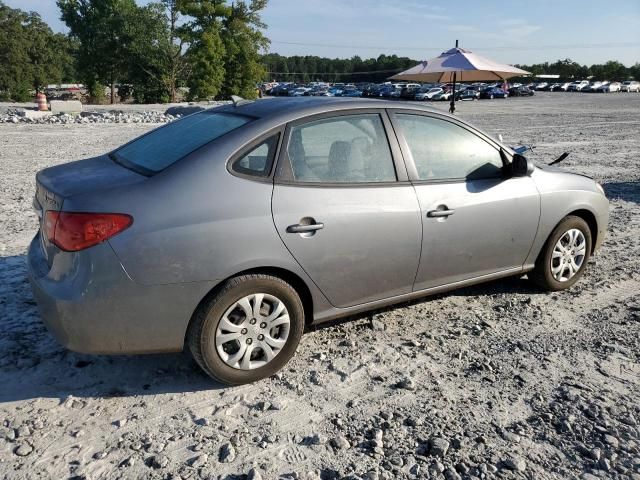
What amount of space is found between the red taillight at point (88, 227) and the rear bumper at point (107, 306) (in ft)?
0.16

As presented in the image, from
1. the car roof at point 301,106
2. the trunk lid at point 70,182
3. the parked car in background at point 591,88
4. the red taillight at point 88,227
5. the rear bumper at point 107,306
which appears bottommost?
the rear bumper at point 107,306

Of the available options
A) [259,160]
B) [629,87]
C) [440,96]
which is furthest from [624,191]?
[629,87]

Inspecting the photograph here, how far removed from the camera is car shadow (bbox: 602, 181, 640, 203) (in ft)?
28.8

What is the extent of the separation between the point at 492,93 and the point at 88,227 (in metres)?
63.7

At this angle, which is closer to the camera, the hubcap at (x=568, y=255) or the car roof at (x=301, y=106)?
the car roof at (x=301, y=106)

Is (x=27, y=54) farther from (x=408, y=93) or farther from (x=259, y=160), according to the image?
(x=259, y=160)

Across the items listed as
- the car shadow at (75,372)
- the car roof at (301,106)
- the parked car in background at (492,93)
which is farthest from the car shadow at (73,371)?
the parked car in background at (492,93)

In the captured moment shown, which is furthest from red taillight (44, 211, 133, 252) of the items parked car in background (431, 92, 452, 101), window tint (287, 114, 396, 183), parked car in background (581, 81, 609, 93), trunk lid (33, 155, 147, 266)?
parked car in background (581, 81, 609, 93)

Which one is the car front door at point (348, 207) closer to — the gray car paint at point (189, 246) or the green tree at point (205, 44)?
the gray car paint at point (189, 246)

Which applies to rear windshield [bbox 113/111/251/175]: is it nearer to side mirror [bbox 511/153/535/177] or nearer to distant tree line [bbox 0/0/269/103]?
side mirror [bbox 511/153/535/177]

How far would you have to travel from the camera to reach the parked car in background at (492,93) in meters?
61.0

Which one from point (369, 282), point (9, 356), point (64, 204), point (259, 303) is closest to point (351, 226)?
point (369, 282)

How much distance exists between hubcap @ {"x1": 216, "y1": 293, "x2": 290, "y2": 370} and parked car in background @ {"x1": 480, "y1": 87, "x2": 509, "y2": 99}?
2457 inches

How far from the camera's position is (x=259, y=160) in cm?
339
